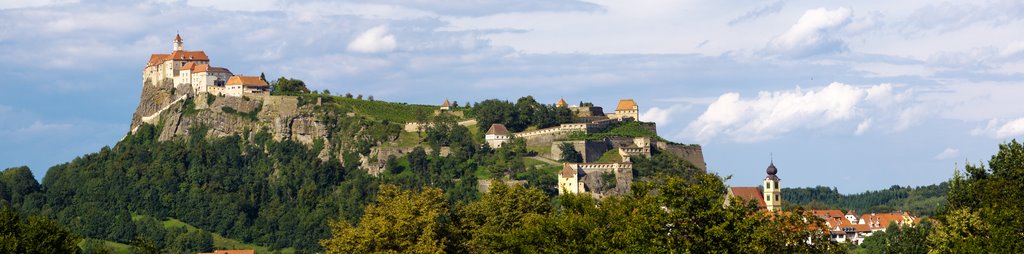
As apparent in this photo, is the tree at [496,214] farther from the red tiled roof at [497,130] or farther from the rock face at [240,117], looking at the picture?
the rock face at [240,117]

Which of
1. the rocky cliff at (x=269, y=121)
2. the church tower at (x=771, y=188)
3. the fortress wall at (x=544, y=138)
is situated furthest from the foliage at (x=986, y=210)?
the rocky cliff at (x=269, y=121)

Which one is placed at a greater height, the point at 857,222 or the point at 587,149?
the point at 587,149

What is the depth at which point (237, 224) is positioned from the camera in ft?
570

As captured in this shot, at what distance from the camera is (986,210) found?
6588cm

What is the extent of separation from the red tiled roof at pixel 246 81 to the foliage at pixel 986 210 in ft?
412

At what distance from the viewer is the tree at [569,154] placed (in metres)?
168

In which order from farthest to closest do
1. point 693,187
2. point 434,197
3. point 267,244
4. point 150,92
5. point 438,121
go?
point 150,92 < point 438,121 < point 267,244 < point 434,197 < point 693,187

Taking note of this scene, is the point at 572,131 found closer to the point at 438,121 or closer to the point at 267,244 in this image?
the point at 438,121

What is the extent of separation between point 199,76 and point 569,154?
5070cm

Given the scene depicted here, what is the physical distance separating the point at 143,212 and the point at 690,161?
62.0 m

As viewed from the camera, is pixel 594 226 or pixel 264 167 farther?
pixel 264 167

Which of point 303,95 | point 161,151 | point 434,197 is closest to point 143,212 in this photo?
point 161,151

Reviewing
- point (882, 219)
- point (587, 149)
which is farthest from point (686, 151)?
point (882, 219)

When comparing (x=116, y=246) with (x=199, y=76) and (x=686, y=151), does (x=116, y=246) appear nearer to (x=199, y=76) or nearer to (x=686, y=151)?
(x=199, y=76)
